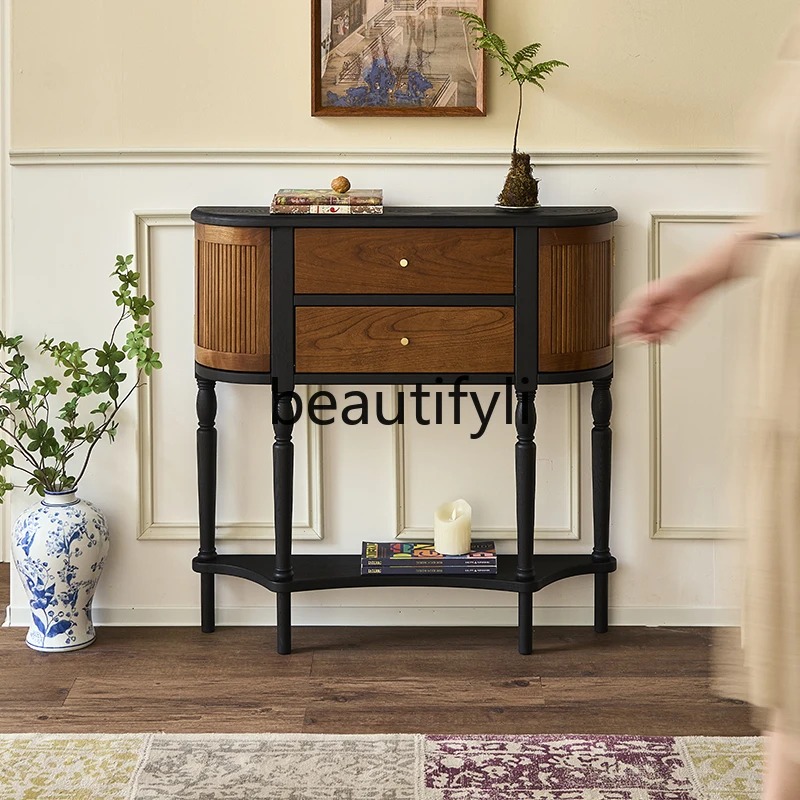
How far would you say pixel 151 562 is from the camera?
303 cm

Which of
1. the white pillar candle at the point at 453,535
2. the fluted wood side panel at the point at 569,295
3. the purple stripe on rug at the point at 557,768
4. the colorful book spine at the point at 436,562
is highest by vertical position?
the fluted wood side panel at the point at 569,295

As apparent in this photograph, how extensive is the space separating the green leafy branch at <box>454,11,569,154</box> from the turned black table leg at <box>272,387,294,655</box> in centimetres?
83

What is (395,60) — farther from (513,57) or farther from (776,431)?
(776,431)

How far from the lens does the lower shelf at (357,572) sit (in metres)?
2.77

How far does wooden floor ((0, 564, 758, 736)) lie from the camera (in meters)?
2.43

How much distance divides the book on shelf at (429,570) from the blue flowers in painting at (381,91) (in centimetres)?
110

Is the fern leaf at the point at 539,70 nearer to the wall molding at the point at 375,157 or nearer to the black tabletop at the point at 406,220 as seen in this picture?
the wall molding at the point at 375,157

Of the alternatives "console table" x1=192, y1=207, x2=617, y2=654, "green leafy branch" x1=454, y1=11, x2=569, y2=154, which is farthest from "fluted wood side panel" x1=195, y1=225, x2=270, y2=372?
"green leafy branch" x1=454, y1=11, x2=569, y2=154

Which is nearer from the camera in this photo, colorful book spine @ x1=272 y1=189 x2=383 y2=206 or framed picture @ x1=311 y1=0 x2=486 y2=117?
colorful book spine @ x1=272 y1=189 x2=383 y2=206

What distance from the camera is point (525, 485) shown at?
2736mm

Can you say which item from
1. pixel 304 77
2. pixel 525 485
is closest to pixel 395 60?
pixel 304 77

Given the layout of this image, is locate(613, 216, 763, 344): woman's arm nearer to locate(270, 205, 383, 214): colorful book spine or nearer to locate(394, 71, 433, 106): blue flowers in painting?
locate(270, 205, 383, 214): colorful book spine

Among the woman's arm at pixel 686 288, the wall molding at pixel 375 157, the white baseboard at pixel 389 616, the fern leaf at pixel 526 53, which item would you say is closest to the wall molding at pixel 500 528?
the white baseboard at pixel 389 616

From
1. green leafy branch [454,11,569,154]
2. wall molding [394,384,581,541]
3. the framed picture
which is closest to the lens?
green leafy branch [454,11,569,154]
